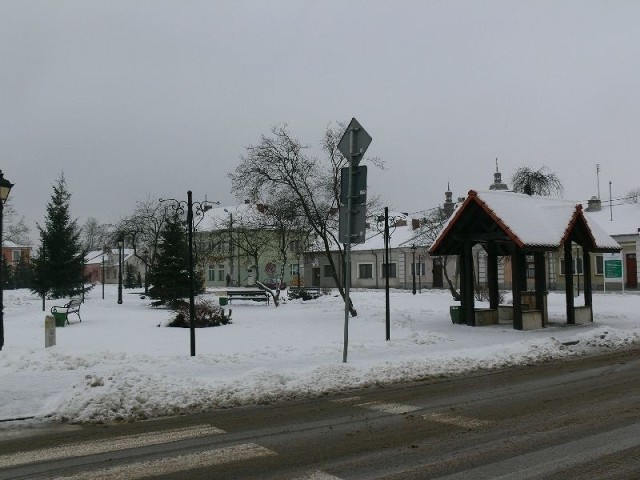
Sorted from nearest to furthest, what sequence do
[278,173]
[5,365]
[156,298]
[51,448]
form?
[51,448], [5,365], [278,173], [156,298]

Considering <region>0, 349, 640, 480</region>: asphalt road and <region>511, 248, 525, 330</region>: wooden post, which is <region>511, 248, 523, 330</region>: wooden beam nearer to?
<region>511, 248, 525, 330</region>: wooden post

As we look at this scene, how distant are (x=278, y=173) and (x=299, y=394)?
47.2 ft

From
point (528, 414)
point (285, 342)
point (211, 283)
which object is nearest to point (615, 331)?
point (285, 342)

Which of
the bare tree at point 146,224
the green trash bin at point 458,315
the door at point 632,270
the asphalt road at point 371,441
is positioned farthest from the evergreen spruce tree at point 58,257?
the door at point 632,270

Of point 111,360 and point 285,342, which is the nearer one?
point 111,360

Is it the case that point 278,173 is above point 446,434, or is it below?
above

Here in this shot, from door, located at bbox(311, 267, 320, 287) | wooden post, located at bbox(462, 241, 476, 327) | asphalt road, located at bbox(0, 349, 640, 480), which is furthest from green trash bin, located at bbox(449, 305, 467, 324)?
door, located at bbox(311, 267, 320, 287)

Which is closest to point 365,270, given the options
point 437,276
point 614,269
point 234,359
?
point 437,276

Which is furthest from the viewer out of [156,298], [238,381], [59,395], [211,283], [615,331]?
[211,283]

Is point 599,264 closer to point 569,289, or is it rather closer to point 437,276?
point 437,276

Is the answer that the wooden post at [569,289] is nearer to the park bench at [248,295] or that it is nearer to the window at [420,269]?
the park bench at [248,295]

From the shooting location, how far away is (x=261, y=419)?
7227 mm

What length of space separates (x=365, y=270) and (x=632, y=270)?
79.8 feet

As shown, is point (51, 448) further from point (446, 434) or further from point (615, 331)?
point (615, 331)
